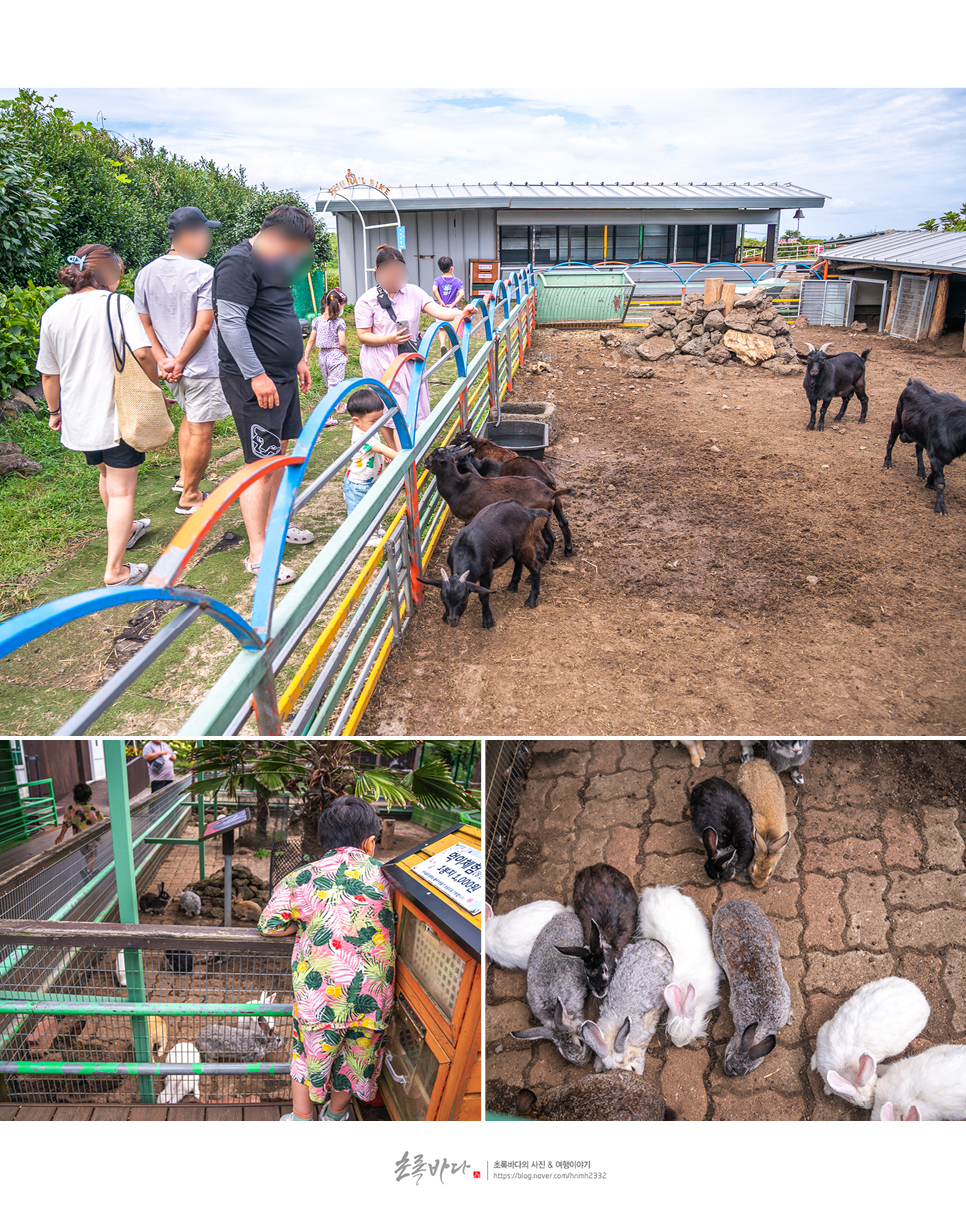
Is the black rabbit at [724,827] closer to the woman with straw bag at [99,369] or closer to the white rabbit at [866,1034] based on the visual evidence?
the white rabbit at [866,1034]

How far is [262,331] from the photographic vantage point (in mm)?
3141

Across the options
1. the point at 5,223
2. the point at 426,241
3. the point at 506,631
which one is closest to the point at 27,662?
the point at 506,631

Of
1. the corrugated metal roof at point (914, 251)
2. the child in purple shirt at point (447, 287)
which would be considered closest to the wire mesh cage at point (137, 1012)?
the child in purple shirt at point (447, 287)

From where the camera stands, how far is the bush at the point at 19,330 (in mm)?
4902

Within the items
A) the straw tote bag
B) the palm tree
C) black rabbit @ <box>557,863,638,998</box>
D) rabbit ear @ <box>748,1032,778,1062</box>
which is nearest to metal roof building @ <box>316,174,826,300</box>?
the straw tote bag

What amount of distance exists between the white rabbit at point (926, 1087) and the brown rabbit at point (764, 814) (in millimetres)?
684

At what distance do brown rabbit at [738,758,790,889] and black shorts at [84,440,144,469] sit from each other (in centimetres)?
300

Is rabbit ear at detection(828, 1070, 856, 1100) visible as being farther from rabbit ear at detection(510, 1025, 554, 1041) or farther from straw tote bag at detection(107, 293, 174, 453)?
straw tote bag at detection(107, 293, 174, 453)

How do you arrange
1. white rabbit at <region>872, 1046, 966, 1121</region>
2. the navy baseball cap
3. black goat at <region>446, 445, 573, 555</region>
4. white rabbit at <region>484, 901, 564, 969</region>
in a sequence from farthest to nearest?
black goat at <region>446, 445, 573, 555</region>, the navy baseball cap, white rabbit at <region>484, 901, 564, 969</region>, white rabbit at <region>872, 1046, 966, 1121</region>

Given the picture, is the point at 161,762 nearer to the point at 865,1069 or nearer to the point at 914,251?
the point at 865,1069

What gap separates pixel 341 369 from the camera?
633 cm

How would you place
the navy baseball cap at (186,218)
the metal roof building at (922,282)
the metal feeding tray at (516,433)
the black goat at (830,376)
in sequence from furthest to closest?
the metal roof building at (922,282), the black goat at (830,376), the metal feeding tray at (516,433), the navy baseball cap at (186,218)

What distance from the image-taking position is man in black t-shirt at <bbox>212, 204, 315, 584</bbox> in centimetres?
299

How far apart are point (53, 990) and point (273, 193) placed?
3.99 metres
